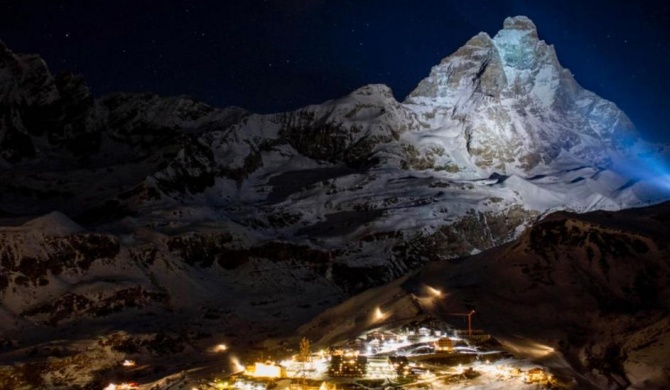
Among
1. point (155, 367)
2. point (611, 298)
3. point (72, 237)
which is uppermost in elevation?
point (72, 237)

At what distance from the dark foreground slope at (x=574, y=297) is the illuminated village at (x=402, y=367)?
3729 mm

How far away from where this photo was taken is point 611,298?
9275 centimetres

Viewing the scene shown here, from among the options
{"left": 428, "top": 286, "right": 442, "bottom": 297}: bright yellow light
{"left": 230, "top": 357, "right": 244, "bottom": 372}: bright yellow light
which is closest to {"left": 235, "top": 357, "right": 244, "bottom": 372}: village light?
{"left": 230, "top": 357, "right": 244, "bottom": 372}: bright yellow light

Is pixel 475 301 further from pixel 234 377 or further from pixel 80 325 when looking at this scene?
pixel 80 325

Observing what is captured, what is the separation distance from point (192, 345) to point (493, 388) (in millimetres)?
72716

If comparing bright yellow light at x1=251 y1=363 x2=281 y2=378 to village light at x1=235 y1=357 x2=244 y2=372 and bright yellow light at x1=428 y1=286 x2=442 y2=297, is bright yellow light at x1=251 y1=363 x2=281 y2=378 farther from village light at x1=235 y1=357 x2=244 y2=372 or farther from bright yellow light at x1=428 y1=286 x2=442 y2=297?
bright yellow light at x1=428 y1=286 x2=442 y2=297

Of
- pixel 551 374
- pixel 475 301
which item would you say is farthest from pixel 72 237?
pixel 551 374

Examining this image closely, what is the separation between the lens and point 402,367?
2987 inches

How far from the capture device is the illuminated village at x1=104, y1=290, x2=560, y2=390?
7139 cm

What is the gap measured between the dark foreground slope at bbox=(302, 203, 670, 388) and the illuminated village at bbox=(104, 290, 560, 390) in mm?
3729

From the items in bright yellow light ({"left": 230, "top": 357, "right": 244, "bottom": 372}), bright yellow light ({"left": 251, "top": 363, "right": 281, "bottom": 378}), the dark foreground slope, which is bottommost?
bright yellow light ({"left": 230, "top": 357, "right": 244, "bottom": 372})

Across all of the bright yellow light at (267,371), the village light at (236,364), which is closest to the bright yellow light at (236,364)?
the village light at (236,364)

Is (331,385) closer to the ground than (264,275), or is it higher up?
closer to the ground

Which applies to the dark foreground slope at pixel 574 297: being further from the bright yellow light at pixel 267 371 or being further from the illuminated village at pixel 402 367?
the bright yellow light at pixel 267 371
